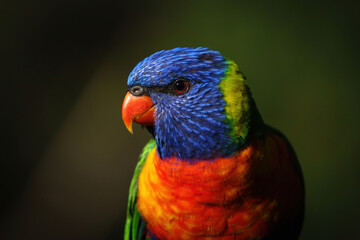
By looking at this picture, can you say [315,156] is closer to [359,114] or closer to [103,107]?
[359,114]

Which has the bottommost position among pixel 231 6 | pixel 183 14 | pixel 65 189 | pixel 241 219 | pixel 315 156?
pixel 65 189

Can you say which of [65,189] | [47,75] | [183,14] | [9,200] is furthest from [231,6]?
[9,200]

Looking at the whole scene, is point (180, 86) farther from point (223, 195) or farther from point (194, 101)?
point (223, 195)

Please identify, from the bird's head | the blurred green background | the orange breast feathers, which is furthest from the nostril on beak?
the blurred green background

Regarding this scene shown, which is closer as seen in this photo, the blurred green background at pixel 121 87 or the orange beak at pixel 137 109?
the orange beak at pixel 137 109

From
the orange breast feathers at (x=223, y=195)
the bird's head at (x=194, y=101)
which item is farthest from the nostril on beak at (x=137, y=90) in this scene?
the orange breast feathers at (x=223, y=195)

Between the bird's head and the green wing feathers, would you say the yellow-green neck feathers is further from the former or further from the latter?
the green wing feathers

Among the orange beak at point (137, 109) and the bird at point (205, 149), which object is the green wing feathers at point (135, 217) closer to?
the bird at point (205, 149)

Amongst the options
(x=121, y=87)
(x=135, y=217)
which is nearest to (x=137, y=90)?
(x=135, y=217)
